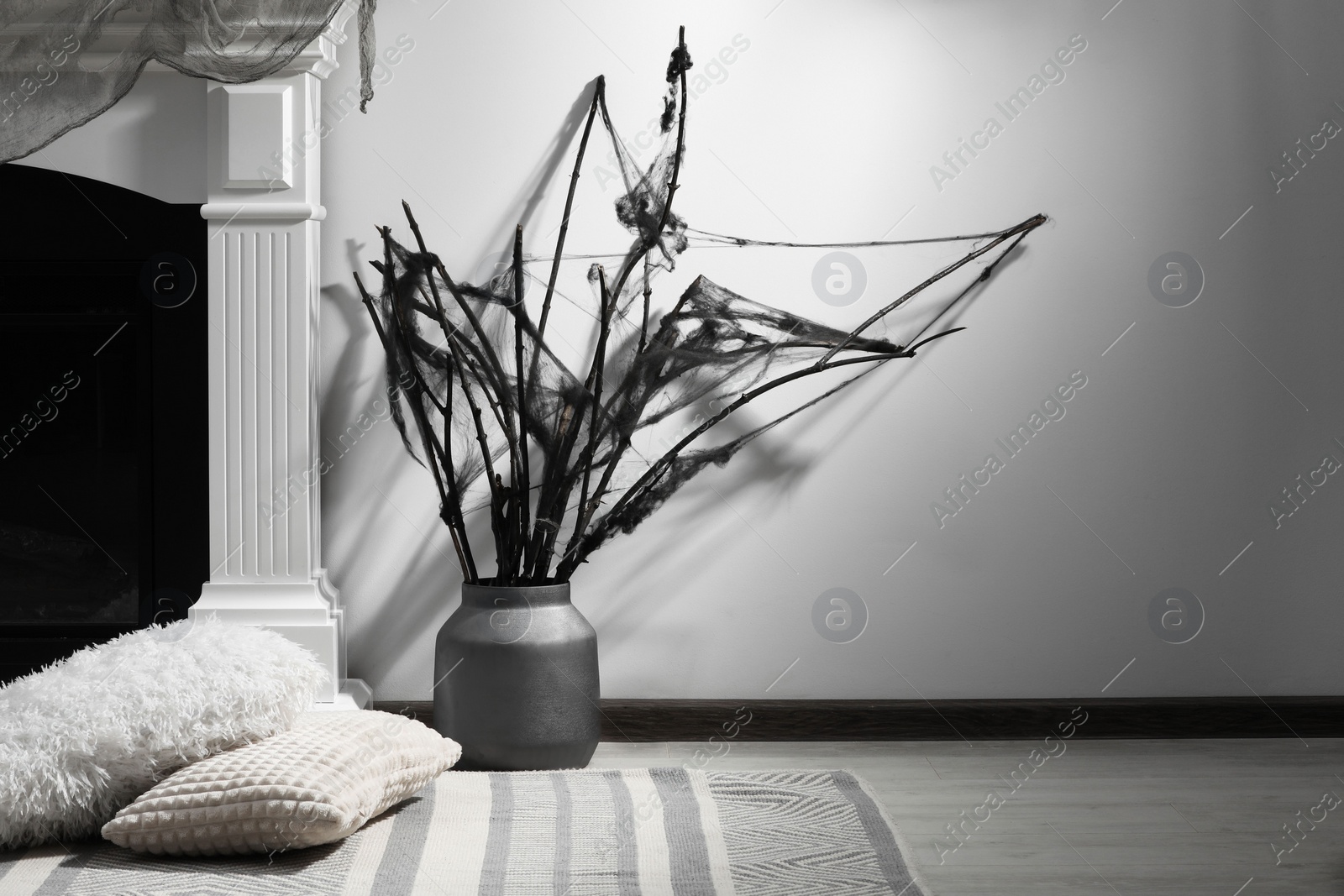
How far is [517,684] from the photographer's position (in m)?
1.90

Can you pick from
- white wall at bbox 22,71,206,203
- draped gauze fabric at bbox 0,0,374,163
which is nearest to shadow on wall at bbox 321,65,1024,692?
white wall at bbox 22,71,206,203

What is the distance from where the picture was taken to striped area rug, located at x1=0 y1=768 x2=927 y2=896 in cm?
133

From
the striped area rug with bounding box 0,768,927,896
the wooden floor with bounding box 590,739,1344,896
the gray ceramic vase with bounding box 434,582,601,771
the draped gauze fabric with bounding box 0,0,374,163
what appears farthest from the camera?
the gray ceramic vase with bounding box 434,582,601,771

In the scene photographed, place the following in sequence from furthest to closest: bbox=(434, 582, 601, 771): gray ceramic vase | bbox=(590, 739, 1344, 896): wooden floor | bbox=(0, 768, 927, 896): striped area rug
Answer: bbox=(434, 582, 601, 771): gray ceramic vase → bbox=(590, 739, 1344, 896): wooden floor → bbox=(0, 768, 927, 896): striped area rug

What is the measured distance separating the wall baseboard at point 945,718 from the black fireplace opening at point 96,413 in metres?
0.59

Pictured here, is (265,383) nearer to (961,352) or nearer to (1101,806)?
(961,352)

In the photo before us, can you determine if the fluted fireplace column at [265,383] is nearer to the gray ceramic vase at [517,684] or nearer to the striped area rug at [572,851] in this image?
the gray ceramic vase at [517,684]

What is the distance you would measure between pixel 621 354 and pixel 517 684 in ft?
2.30

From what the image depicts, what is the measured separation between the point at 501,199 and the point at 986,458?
1.15 m

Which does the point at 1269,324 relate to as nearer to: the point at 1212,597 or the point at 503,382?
the point at 1212,597

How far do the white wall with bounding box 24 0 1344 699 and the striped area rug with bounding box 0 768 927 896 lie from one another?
21.5 inches

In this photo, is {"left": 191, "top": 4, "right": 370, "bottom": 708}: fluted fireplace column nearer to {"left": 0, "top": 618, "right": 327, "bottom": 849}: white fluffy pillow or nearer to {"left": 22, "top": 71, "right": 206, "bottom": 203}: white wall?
{"left": 22, "top": 71, "right": 206, "bottom": 203}: white wall

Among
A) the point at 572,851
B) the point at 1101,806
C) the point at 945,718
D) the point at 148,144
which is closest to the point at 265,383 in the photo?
the point at 148,144

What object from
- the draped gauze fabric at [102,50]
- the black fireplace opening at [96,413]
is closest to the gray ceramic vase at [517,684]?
the black fireplace opening at [96,413]
